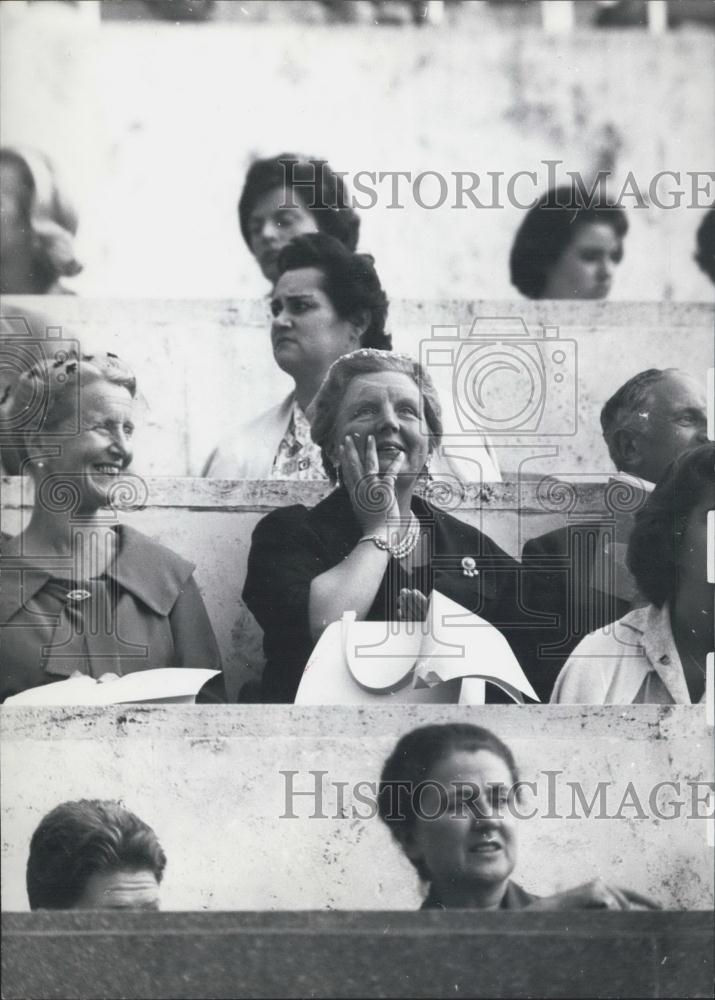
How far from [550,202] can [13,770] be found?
2.02 m

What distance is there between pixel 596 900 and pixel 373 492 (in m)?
1.19

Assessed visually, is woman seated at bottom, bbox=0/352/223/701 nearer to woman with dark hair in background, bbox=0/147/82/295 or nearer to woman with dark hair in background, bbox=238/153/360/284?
woman with dark hair in background, bbox=0/147/82/295

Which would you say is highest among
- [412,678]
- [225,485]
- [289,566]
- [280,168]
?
[280,168]

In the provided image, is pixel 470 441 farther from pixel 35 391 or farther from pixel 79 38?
pixel 79 38

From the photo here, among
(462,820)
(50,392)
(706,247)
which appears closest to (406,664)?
(462,820)

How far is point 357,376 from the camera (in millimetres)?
3473

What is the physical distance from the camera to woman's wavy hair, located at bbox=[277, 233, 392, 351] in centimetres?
348

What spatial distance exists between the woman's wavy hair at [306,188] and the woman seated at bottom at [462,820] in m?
1.32

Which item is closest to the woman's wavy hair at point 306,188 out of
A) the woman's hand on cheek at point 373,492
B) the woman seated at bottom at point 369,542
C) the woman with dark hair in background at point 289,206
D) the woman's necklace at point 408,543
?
the woman with dark hair in background at point 289,206

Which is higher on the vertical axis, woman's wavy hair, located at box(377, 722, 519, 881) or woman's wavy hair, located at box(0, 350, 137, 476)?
woman's wavy hair, located at box(0, 350, 137, 476)

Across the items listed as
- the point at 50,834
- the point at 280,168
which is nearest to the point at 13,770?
the point at 50,834

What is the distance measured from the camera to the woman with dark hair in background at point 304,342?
137 inches

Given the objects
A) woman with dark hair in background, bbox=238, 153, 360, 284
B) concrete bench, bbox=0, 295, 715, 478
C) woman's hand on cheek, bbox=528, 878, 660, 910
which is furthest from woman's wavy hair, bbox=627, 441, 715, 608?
woman with dark hair in background, bbox=238, 153, 360, 284

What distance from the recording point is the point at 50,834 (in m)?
3.42
